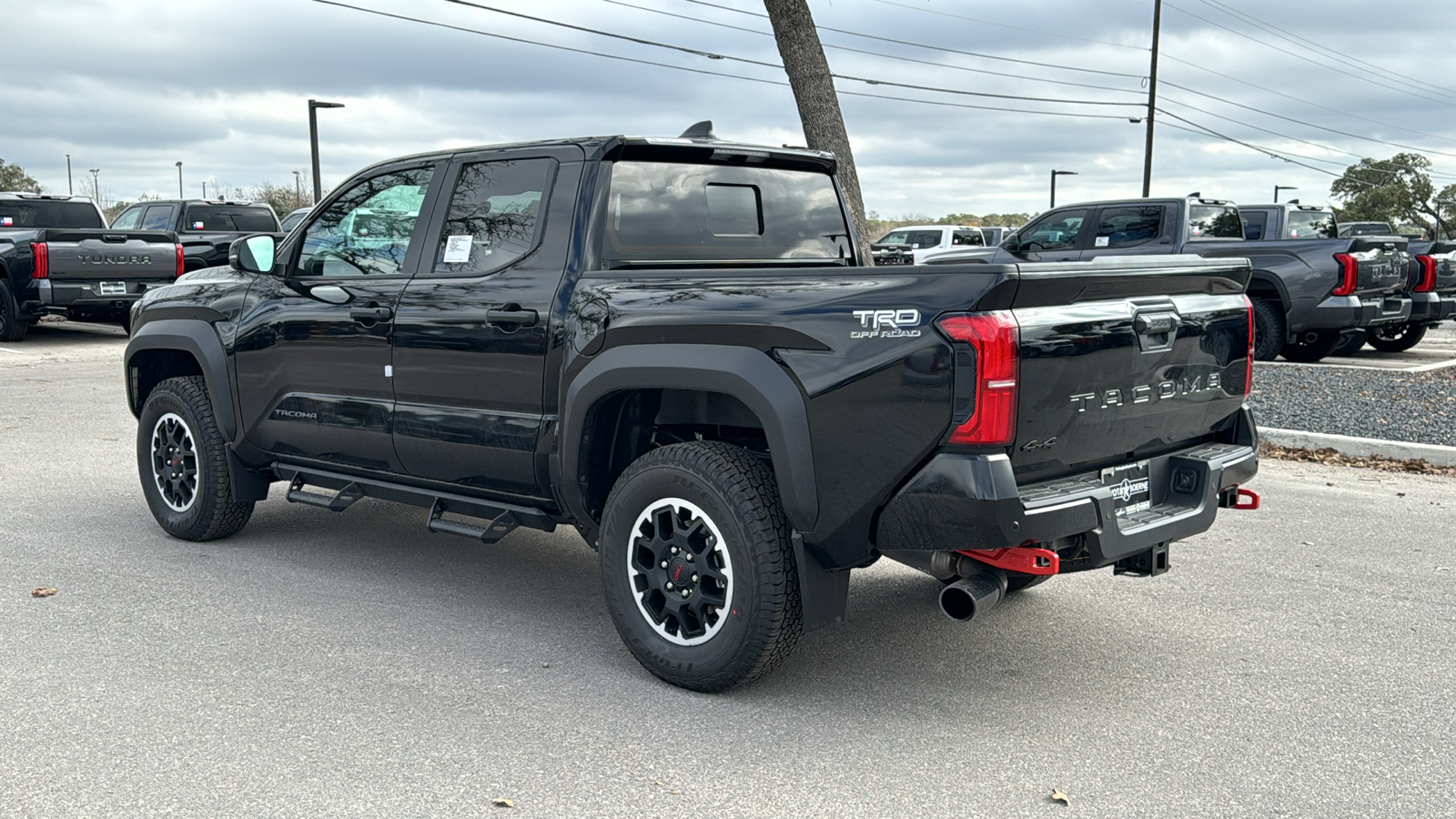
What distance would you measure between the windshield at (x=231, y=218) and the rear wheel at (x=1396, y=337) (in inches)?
676

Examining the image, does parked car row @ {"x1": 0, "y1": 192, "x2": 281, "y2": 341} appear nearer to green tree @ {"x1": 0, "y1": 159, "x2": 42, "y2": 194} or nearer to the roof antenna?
the roof antenna

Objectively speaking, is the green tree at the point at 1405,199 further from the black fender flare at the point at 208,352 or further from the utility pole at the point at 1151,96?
the black fender flare at the point at 208,352

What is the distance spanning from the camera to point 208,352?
6.12 m

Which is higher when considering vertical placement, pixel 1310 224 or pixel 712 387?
pixel 1310 224

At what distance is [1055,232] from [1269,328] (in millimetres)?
2690

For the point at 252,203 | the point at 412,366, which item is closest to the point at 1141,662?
the point at 412,366

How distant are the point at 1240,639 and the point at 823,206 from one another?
2.50 m

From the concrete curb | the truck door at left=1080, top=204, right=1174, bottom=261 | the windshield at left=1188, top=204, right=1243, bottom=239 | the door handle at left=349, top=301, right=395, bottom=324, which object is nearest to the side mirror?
the door handle at left=349, top=301, right=395, bottom=324

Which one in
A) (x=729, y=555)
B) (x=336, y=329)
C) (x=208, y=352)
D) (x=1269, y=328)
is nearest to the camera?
(x=729, y=555)

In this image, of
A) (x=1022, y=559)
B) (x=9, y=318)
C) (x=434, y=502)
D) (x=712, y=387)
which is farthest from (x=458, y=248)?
(x=9, y=318)

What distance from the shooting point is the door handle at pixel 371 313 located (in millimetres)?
5316

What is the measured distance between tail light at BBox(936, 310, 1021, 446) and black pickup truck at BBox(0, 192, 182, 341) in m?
15.7

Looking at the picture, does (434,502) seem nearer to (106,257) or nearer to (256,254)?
(256,254)

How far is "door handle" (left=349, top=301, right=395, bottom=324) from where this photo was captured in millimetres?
5316
